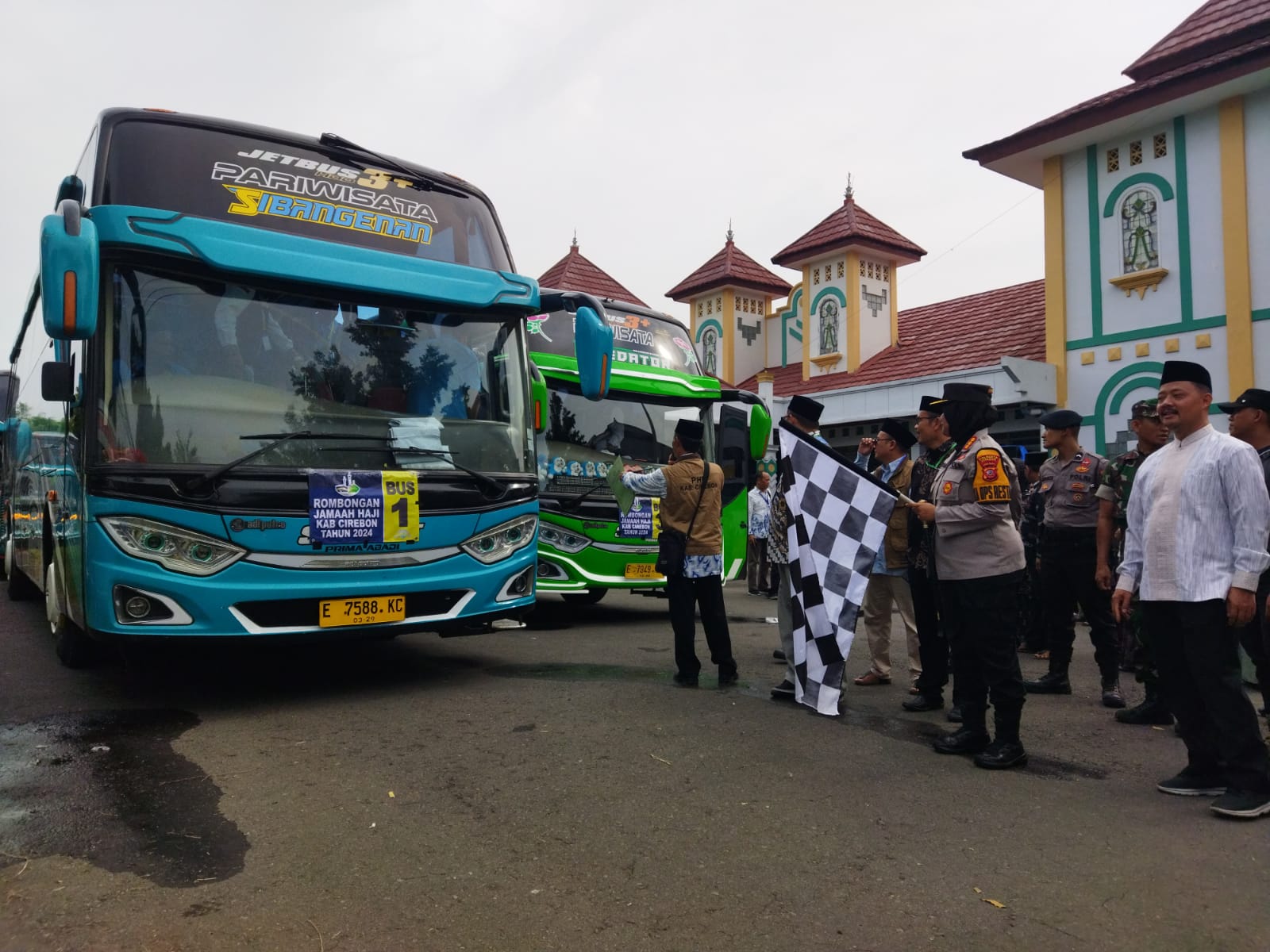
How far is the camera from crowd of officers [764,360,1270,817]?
12.8 ft

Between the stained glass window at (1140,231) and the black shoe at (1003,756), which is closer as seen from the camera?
the black shoe at (1003,756)

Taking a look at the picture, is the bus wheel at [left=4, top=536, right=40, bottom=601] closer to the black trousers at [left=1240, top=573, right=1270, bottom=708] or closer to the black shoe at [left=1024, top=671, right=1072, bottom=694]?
the black shoe at [left=1024, top=671, right=1072, bottom=694]

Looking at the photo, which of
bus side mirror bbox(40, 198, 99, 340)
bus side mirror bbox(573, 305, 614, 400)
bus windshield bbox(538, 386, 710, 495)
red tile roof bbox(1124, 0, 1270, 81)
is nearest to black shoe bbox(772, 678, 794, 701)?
bus side mirror bbox(573, 305, 614, 400)

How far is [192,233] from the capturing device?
5.30m

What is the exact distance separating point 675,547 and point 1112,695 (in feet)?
9.43

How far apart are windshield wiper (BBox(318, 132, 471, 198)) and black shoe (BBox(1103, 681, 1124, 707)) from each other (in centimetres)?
539

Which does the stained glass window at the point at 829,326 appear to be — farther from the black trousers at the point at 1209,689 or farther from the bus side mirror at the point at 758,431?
the black trousers at the point at 1209,689

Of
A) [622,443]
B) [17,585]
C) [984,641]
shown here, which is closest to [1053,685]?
[984,641]

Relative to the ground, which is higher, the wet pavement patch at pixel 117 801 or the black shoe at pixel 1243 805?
the wet pavement patch at pixel 117 801

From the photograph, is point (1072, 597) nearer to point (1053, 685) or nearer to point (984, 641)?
point (1053, 685)

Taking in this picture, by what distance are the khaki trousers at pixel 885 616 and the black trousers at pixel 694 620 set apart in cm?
99

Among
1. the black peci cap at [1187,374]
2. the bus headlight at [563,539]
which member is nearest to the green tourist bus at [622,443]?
the bus headlight at [563,539]

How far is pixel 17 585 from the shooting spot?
11383 millimetres

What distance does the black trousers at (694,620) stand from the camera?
6297mm
